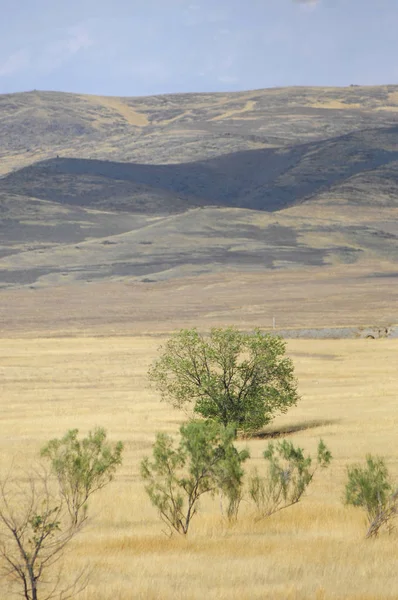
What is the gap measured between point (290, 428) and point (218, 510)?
17.4 metres

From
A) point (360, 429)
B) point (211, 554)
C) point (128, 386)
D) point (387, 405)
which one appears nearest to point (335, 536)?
point (211, 554)

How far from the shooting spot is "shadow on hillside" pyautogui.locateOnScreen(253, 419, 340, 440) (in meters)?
37.4

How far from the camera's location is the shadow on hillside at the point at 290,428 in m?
37.4

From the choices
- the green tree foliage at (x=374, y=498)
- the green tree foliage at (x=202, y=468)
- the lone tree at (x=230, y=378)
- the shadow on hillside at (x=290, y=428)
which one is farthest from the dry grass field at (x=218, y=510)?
the lone tree at (x=230, y=378)

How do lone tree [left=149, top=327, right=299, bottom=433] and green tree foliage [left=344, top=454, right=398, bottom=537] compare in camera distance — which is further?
lone tree [left=149, top=327, right=299, bottom=433]

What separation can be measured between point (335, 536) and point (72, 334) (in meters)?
88.3

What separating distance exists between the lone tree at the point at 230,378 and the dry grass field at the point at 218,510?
5.00 feet

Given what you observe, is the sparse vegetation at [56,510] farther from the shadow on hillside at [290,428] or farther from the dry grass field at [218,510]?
the shadow on hillside at [290,428]

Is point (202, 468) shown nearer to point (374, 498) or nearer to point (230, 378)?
point (374, 498)

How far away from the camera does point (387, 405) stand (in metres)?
43.1

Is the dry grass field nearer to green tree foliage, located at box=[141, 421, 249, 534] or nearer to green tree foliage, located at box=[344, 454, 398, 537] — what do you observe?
green tree foliage, located at box=[344, 454, 398, 537]

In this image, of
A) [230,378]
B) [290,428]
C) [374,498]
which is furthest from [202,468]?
[290,428]

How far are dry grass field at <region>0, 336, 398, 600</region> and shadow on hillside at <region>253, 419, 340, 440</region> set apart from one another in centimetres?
7

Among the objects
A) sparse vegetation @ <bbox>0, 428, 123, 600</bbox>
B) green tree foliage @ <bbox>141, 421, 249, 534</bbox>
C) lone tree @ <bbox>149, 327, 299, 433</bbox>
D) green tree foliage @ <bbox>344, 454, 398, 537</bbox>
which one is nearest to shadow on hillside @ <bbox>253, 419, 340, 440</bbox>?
lone tree @ <bbox>149, 327, 299, 433</bbox>
